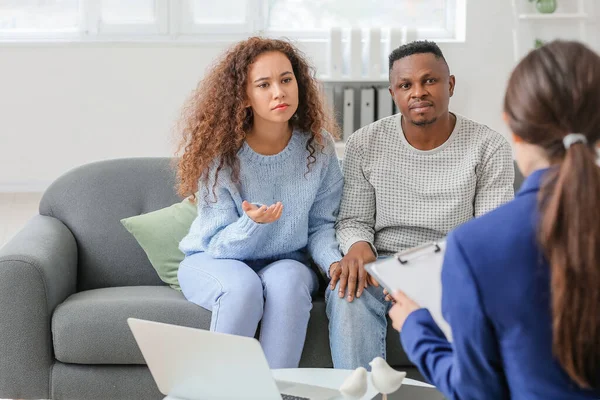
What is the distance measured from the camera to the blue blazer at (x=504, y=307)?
111 centimetres

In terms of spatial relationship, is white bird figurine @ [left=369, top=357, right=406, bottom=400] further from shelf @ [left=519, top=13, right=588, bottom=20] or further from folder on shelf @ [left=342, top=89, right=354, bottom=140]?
shelf @ [left=519, top=13, right=588, bottom=20]

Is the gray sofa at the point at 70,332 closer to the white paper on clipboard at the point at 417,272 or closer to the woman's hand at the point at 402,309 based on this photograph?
the white paper on clipboard at the point at 417,272

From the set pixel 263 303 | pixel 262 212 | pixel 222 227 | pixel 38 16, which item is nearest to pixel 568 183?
pixel 262 212

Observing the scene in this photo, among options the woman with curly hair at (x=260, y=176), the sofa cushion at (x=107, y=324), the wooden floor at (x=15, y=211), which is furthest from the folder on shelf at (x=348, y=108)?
the sofa cushion at (x=107, y=324)

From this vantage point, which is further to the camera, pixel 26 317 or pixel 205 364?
pixel 26 317

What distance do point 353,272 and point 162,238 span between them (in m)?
0.64

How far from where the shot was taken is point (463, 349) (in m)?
1.18

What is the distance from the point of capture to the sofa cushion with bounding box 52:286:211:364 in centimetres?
225

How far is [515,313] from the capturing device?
1131mm

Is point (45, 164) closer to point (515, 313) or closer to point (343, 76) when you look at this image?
point (343, 76)

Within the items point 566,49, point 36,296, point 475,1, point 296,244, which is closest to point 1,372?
point 36,296

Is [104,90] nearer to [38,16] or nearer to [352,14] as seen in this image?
[38,16]

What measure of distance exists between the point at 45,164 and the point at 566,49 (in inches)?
194

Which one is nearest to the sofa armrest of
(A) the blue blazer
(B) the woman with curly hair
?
(B) the woman with curly hair
